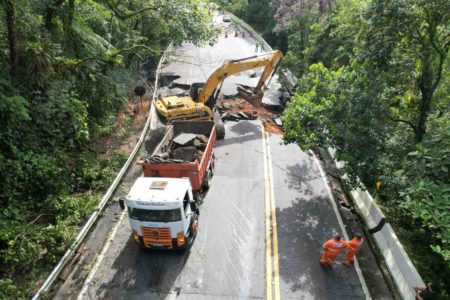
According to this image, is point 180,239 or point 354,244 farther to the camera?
point 180,239

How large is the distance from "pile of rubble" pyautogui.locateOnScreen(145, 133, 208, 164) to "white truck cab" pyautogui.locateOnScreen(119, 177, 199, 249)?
217cm

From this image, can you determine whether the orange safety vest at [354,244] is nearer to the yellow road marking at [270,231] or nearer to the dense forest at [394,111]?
the dense forest at [394,111]

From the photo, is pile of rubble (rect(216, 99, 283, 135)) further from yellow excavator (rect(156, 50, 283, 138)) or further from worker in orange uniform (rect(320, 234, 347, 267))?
worker in orange uniform (rect(320, 234, 347, 267))

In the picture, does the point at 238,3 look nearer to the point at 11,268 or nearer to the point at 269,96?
the point at 269,96

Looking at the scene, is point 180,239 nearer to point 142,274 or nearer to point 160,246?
point 160,246

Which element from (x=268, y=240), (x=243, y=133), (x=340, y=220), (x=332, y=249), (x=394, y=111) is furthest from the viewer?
(x=243, y=133)

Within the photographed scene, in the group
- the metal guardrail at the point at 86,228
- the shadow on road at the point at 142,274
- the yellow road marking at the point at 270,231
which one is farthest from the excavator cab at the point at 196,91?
the shadow on road at the point at 142,274

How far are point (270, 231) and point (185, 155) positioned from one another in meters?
4.49

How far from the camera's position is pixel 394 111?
13164 mm

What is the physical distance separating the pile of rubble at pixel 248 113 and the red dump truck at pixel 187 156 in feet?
17.1

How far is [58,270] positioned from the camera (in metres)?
9.80

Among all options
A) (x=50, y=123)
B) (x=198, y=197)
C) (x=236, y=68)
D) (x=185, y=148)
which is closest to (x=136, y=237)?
(x=198, y=197)

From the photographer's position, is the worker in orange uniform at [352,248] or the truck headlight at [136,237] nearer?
the worker in orange uniform at [352,248]

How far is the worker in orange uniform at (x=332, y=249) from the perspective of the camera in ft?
33.9
